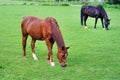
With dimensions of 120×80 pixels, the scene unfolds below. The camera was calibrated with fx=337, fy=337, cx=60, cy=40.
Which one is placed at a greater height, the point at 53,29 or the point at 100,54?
the point at 53,29

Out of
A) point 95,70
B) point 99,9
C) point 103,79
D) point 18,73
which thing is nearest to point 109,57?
point 95,70

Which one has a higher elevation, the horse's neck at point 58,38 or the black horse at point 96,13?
the horse's neck at point 58,38

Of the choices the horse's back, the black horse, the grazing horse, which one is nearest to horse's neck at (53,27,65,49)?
the grazing horse

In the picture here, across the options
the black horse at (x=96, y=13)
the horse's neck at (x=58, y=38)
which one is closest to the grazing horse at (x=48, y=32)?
the horse's neck at (x=58, y=38)

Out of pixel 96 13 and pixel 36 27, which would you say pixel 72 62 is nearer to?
pixel 36 27

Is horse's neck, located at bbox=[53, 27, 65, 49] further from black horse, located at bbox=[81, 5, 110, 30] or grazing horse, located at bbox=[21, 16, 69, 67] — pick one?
black horse, located at bbox=[81, 5, 110, 30]

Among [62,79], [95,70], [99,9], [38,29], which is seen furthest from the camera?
[99,9]

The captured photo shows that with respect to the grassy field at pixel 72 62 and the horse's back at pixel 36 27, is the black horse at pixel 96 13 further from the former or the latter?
the horse's back at pixel 36 27

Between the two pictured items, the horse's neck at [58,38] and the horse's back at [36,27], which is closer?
the horse's neck at [58,38]

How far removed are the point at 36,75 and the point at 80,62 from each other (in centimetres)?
240

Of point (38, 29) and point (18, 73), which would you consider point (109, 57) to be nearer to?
point (38, 29)

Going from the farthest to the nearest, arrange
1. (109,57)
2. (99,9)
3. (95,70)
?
(99,9) < (109,57) < (95,70)

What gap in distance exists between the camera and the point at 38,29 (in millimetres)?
11430

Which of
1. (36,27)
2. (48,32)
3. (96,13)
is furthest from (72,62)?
(96,13)
